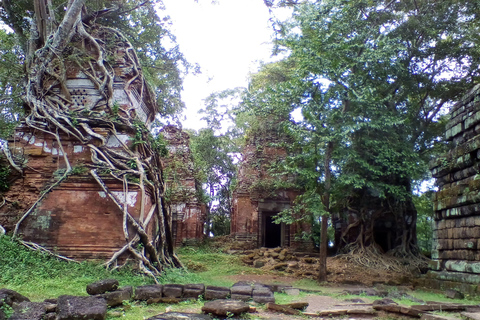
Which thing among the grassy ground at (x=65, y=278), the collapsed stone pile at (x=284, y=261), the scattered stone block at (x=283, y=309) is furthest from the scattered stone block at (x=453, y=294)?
the scattered stone block at (x=283, y=309)

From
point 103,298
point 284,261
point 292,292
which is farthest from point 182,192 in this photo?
point 103,298

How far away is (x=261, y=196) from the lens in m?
16.9

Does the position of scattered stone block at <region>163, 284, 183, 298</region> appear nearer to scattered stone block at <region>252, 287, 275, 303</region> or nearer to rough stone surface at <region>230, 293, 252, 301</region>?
rough stone surface at <region>230, 293, 252, 301</region>

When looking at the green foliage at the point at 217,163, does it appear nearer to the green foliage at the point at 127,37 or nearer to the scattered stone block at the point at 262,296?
the green foliage at the point at 127,37

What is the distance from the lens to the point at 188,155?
17.9m

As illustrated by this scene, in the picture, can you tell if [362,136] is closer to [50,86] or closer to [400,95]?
[400,95]

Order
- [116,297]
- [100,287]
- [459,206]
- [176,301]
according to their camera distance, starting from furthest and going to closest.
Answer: [459,206]
[176,301]
[100,287]
[116,297]

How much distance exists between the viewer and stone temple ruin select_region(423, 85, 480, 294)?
8.20 metres

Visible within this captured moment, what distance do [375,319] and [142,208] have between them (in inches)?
180

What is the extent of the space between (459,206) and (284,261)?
6.47 m

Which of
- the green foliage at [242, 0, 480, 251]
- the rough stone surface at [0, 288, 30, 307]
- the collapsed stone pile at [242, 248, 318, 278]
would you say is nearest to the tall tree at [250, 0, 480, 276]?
the green foliage at [242, 0, 480, 251]

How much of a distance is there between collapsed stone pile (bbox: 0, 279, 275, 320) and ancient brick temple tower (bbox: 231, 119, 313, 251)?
409 inches

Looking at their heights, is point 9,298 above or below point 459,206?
below

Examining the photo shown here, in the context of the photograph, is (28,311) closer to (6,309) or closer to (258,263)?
(6,309)
